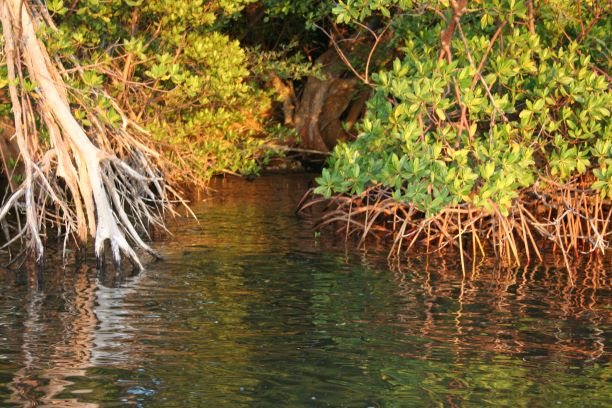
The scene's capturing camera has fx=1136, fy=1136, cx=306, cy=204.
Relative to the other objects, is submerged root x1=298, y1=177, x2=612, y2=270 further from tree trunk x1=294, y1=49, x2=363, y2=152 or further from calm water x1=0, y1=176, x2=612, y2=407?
tree trunk x1=294, y1=49, x2=363, y2=152

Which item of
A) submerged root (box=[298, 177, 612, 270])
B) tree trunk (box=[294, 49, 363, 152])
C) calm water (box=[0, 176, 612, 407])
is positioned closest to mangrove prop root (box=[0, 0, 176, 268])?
calm water (box=[0, 176, 612, 407])

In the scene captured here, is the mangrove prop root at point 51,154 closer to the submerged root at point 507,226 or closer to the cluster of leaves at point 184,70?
the cluster of leaves at point 184,70

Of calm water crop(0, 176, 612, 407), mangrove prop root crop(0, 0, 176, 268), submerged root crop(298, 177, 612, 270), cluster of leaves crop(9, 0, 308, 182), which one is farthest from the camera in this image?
cluster of leaves crop(9, 0, 308, 182)

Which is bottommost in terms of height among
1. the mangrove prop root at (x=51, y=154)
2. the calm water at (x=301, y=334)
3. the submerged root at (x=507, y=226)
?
the calm water at (x=301, y=334)

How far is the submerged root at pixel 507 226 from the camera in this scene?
43.7ft

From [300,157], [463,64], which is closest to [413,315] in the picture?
[463,64]

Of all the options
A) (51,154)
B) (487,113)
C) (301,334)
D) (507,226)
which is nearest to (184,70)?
(51,154)

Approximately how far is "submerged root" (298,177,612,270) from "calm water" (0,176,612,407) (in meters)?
0.60

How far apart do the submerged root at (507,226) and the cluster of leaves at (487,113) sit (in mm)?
228

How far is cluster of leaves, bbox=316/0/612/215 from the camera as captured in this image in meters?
12.5

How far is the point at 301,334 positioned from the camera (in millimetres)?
9320

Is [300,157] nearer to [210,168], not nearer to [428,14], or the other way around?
[210,168]

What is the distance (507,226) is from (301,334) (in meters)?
4.50

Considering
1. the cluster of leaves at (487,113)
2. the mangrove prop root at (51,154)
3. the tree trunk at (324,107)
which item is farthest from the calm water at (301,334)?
the tree trunk at (324,107)
